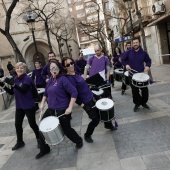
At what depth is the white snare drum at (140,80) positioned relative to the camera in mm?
6043

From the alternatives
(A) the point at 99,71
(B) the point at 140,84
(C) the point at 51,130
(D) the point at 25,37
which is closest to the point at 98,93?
(A) the point at 99,71

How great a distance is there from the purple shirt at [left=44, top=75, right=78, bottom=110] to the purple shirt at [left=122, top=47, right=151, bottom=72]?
8.70 ft

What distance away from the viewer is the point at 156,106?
22.4 feet

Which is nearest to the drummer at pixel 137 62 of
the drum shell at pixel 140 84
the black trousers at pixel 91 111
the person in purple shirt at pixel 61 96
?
the drum shell at pixel 140 84

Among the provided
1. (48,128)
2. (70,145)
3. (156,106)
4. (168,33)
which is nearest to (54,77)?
(48,128)

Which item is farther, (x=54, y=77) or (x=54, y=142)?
(x=54, y=77)

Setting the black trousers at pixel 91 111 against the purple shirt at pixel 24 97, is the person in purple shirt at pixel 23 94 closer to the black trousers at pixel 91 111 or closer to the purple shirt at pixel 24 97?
the purple shirt at pixel 24 97

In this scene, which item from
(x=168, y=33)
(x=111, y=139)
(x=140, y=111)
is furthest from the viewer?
(x=168, y=33)

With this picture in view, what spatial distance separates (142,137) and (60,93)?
174 cm

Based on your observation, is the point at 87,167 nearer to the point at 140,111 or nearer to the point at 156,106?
the point at 140,111

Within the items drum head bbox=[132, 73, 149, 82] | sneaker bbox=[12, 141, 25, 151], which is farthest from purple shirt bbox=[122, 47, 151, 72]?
sneaker bbox=[12, 141, 25, 151]

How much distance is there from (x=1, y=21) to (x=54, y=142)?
33012 millimetres

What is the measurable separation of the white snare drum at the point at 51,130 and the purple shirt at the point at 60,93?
10.9 inches

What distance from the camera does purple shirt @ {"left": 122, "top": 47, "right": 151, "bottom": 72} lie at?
6414 mm
